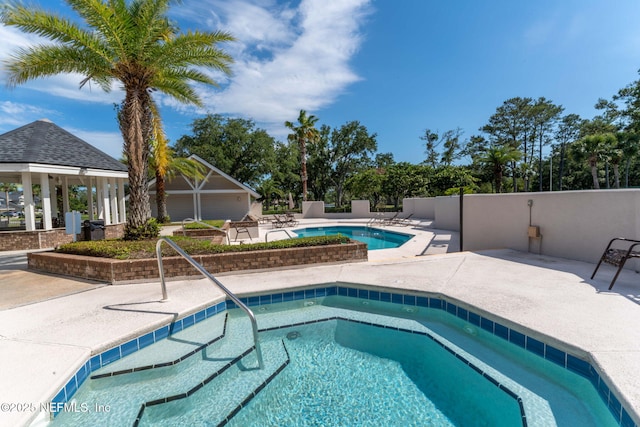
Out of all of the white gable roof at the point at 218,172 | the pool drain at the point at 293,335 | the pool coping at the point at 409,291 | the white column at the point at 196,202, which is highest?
the white gable roof at the point at 218,172

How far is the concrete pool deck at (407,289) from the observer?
8.91 ft

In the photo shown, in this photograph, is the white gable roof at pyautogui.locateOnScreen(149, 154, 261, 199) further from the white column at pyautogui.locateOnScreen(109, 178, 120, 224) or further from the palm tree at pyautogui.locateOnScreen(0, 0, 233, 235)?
the palm tree at pyautogui.locateOnScreen(0, 0, 233, 235)

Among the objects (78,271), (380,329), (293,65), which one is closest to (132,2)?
(78,271)

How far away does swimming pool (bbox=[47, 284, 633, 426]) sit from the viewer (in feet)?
8.68

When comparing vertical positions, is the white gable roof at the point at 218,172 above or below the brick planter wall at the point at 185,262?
above

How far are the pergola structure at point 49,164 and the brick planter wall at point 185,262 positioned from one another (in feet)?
15.7

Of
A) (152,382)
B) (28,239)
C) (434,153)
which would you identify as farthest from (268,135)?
(152,382)

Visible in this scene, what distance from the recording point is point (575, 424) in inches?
94.6

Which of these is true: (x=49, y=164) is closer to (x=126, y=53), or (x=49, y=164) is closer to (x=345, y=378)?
(x=126, y=53)

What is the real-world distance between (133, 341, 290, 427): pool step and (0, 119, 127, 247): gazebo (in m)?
11.4

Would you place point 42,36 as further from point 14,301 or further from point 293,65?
point 293,65

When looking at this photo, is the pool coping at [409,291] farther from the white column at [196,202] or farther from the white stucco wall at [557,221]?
the white column at [196,202]

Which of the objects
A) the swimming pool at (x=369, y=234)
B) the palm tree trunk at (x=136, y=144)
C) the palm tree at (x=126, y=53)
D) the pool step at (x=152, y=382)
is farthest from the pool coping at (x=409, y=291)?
the swimming pool at (x=369, y=234)

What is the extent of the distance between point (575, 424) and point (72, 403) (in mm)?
4556
